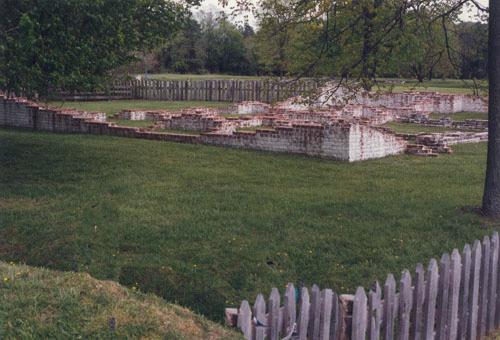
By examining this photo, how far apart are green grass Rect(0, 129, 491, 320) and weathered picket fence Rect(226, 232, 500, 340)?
146 centimetres

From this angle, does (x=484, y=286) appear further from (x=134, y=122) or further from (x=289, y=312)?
(x=134, y=122)

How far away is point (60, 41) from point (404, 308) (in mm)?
8785

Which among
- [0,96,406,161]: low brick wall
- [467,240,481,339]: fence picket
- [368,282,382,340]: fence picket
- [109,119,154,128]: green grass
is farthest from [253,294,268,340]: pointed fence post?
[109,119,154,128]: green grass

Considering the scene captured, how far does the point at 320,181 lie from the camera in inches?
479

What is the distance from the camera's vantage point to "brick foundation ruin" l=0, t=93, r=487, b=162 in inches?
580

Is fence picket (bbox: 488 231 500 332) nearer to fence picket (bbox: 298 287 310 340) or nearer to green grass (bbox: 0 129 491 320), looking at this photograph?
green grass (bbox: 0 129 491 320)

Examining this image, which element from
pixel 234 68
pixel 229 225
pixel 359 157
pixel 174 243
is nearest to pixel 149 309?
pixel 174 243

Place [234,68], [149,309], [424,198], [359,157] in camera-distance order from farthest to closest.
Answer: [234,68] < [359,157] < [424,198] < [149,309]

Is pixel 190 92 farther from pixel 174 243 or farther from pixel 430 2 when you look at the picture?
pixel 174 243

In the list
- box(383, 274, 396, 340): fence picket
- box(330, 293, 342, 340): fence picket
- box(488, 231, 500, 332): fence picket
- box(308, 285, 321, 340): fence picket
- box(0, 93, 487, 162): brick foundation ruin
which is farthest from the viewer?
box(0, 93, 487, 162): brick foundation ruin

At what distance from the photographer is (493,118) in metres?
9.34

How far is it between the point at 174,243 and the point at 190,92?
3319 cm

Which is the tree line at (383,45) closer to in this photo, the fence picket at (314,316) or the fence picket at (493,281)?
the fence picket at (493,281)

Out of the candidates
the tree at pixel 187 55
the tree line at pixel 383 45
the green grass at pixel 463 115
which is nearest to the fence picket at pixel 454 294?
the tree line at pixel 383 45
